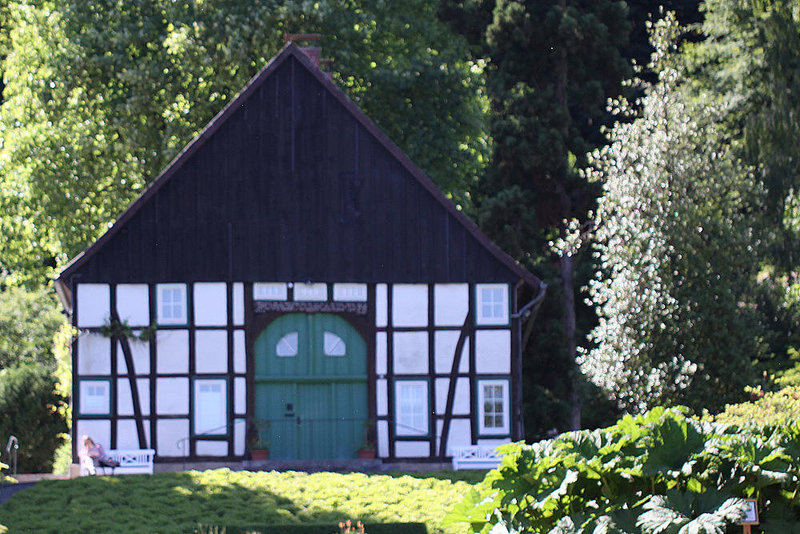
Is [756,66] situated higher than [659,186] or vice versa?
[756,66]

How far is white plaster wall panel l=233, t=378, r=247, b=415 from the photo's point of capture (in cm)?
2508

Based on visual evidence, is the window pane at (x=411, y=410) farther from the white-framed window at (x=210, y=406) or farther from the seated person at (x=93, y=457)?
the seated person at (x=93, y=457)

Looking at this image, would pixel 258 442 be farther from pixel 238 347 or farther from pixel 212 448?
pixel 238 347

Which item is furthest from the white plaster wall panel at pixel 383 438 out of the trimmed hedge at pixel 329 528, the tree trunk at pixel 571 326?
the tree trunk at pixel 571 326

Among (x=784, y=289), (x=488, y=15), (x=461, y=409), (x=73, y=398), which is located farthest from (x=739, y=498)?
(x=488, y=15)

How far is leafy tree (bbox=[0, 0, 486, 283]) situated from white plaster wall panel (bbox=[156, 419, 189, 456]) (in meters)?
8.13

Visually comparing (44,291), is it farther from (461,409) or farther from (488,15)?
(461,409)

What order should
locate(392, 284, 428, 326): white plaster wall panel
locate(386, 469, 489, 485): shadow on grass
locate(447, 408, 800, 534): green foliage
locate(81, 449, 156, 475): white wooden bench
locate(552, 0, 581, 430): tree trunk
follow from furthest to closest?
locate(552, 0, 581, 430): tree trunk < locate(392, 284, 428, 326): white plaster wall panel < locate(81, 449, 156, 475): white wooden bench < locate(386, 469, 489, 485): shadow on grass < locate(447, 408, 800, 534): green foliage

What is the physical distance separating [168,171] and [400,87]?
28.0ft

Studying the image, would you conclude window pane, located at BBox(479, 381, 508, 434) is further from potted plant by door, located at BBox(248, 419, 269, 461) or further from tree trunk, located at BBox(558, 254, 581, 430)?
tree trunk, located at BBox(558, 254, 581, 430)

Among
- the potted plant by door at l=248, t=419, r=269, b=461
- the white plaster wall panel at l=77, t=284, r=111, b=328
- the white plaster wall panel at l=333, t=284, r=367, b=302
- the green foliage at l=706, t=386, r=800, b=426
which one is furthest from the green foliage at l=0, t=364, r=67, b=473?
the green foliage at l=706, t=386, r=800, b=426

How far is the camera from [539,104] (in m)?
33.8

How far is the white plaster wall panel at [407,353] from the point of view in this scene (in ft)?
83.3

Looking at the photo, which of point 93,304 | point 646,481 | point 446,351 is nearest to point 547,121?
point 446,351
